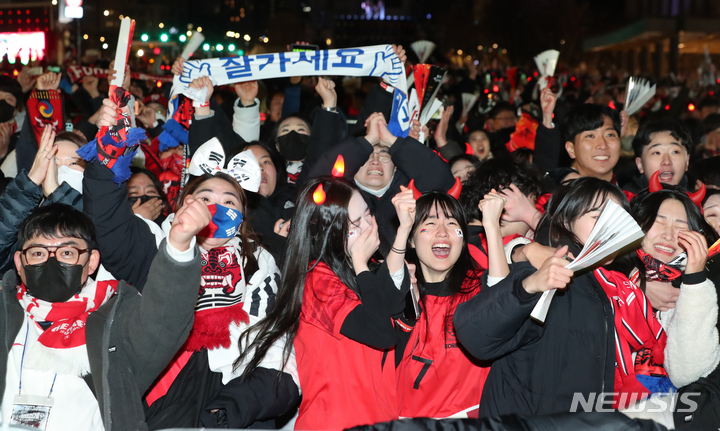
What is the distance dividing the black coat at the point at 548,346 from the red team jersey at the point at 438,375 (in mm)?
300

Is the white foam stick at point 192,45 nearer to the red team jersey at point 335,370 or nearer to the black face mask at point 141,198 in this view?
the black face mask at point 141,198

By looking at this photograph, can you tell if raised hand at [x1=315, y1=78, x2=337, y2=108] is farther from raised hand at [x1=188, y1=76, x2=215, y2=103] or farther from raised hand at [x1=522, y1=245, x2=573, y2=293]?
raised hand at [x1=522, y1=245, x2=573, y2=293]

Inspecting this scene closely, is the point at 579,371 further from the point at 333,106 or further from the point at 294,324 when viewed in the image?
the point at 333,106

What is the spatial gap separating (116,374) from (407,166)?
2.10 metres

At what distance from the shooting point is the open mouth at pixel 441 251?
10.0ft

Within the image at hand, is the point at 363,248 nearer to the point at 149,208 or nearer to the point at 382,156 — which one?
the point at 382,156

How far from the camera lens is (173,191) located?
518cm

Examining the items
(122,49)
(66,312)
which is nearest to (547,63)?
(122,49)

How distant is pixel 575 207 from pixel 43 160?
2.57 metres

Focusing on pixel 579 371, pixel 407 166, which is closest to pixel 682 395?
pixel 579 371

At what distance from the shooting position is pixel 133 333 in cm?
240

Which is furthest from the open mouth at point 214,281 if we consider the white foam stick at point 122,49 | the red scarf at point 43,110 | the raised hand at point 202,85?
the red scarf at point 43,110

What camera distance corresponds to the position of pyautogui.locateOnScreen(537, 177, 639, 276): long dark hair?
112 inches

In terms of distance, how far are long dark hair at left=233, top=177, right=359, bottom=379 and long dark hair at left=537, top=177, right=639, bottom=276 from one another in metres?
0.91
